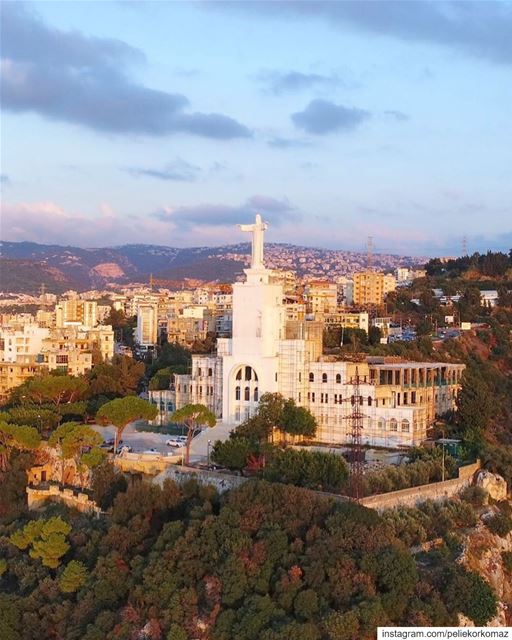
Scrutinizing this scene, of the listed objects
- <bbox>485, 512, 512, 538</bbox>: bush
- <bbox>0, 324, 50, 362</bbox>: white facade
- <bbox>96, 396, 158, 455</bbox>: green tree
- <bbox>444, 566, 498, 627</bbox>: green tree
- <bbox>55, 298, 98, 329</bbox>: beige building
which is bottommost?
<bbox>444, 566, 498, 627</bbox>: green tree

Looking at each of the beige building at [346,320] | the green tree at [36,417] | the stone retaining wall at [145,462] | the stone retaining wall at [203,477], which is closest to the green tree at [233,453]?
the stone retaining wall at [203,477]

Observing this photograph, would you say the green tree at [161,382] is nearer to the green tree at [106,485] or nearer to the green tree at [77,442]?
the green tree at [77,442]

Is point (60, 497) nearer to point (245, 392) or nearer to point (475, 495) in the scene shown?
point (245, 392)

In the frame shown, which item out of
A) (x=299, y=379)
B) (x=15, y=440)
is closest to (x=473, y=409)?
(x=299, y=379)

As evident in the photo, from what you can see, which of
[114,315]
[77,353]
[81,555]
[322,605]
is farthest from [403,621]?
[114,315]

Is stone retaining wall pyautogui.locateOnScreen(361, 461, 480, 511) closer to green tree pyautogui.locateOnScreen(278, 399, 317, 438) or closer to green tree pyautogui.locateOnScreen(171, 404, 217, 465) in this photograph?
green tree pyautogui.locateOnScreen(278, 399, 317, 438)

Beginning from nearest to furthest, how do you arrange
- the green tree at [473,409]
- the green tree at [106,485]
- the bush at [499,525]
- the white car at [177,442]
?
1. the bush at [499,525]
2. the green tree at [106,485]
3. the white car at [177,442]
4. the green tree at [473,409]

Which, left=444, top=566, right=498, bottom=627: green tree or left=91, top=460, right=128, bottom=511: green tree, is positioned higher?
left=91, top=460, right=128, bottom=511: green tree

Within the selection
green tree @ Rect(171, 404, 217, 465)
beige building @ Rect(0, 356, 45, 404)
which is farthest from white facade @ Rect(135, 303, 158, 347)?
green tree @ Rect(171, 404, 217, 465)
